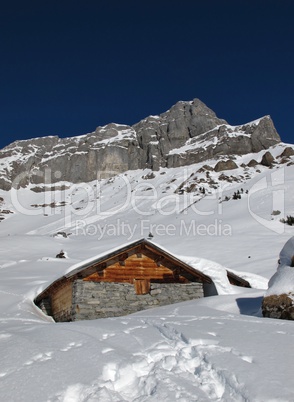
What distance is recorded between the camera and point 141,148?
104 meters

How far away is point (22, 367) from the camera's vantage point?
13.5 feet

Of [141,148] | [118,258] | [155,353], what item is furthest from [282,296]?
[141,148]

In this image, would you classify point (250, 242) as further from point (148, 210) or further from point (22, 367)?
point (148, 210)

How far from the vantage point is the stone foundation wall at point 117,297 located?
1213 centimetres

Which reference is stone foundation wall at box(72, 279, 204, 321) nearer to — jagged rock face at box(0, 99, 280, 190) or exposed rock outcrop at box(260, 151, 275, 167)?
exposed rock outcrop at box(260, 151, 275, 167)

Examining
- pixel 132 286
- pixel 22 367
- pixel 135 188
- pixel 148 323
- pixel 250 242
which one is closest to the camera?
pixel 22 367

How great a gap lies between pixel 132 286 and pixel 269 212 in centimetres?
2143

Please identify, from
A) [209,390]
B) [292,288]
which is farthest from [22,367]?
[292,288]

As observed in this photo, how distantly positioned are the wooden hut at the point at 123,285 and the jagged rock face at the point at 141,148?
72.8 meters

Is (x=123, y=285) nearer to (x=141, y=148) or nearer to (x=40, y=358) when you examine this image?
(x=40, y=358)

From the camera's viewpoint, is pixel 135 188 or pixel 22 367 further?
pixel 135 188

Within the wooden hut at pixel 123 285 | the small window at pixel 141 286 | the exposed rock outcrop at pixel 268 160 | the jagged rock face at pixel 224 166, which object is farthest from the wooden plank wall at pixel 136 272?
the exposed rock outcrop at pixel 268 160

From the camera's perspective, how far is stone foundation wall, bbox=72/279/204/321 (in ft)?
39.8

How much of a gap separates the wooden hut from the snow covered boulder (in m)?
5.65
